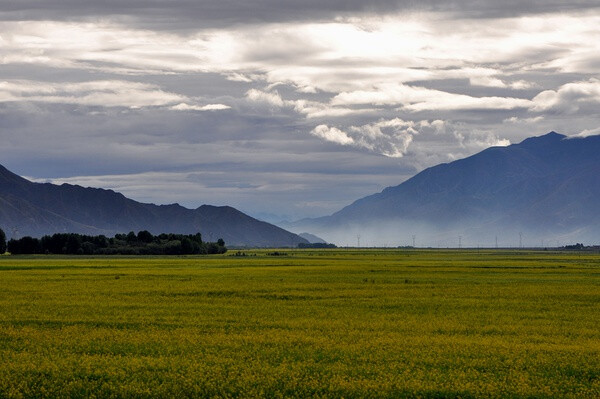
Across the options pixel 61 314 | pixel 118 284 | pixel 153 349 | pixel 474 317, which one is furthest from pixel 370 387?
pixel 118 284

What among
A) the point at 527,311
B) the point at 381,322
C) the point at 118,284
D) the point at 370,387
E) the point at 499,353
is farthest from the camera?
the point at 118,284

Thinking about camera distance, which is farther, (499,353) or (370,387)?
(499,353)

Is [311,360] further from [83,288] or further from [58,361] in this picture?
[83,288]

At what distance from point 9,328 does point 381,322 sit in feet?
60.8

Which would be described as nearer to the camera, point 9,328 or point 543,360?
point 543,360

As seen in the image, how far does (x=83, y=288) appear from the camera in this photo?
64.6m

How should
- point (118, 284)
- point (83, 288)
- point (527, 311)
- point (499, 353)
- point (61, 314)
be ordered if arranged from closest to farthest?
point (499, 353)
point (61, 314)
point (527, 311)
point (83, 288)
point (118, 284)

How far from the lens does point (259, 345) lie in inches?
1284

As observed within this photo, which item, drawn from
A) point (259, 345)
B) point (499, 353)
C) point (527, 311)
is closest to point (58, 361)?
point (259, 345)

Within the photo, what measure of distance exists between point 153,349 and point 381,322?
537 inches

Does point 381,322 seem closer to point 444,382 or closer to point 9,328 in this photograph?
point 444,382

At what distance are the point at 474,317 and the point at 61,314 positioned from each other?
23.2 metres

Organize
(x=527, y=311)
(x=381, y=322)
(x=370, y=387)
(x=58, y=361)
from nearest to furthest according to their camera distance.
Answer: (x=370, y=387)
(x=58, y=361)
(x=381, y=322)
(x=527, y=311)

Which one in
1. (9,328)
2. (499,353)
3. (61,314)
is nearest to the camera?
(499,353)
